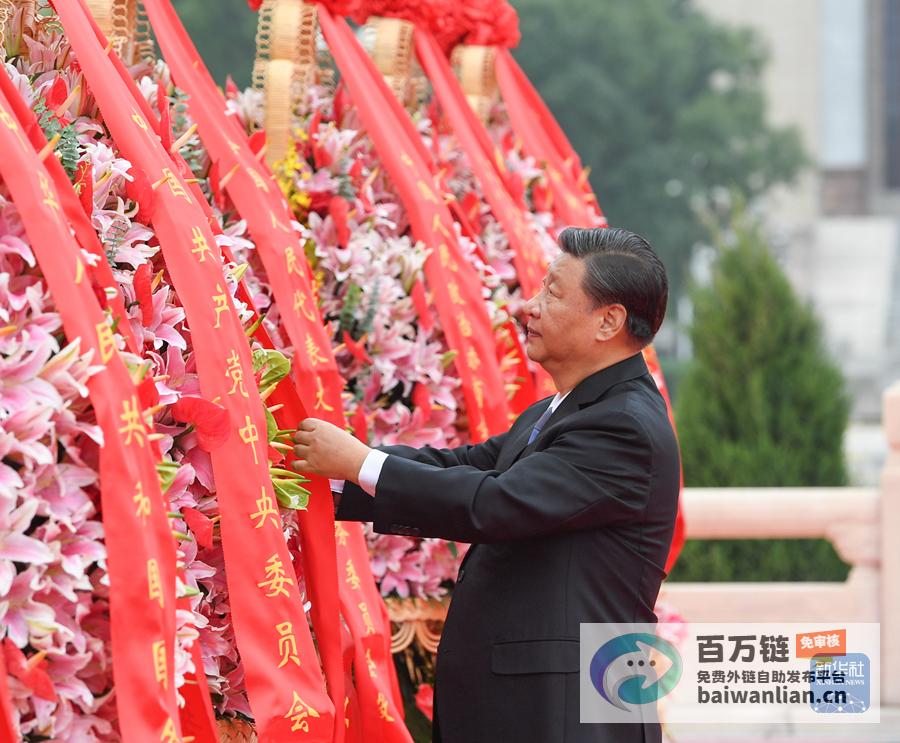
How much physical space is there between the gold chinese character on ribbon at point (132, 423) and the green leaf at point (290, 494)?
0.37m

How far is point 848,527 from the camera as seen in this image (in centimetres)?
505

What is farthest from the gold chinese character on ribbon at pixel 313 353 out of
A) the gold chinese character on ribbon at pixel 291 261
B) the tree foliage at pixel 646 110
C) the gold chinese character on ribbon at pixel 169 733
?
the tree foliage at pixel 646 110

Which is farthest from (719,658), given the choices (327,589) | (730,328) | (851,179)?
(851,179)

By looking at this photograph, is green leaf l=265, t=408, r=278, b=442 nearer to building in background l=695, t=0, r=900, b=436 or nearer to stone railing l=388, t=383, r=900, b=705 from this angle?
stone railing l=388, t=383, r=900, b=705

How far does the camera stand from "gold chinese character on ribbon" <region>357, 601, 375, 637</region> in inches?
89.0

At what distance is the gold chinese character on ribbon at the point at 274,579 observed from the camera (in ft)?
6.07

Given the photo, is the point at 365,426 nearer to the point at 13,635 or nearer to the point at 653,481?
the point at 653,481

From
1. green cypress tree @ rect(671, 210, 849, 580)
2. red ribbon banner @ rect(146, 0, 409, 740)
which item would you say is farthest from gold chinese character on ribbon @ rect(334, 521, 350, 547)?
green cypress tree @ rect(671, 210, 849, 580)

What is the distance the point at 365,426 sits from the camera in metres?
2.57

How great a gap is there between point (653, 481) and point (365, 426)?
27.0 inches

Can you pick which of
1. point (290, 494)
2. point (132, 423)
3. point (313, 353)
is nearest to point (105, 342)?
point (132, 423)

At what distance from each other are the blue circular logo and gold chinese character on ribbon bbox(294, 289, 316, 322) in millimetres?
700

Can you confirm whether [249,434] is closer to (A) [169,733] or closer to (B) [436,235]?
(A) [169,733]

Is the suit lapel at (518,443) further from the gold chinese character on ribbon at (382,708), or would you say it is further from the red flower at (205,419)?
the red flower at (205,419)
